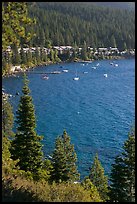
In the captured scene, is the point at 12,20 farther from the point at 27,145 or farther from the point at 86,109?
the point at 86,109

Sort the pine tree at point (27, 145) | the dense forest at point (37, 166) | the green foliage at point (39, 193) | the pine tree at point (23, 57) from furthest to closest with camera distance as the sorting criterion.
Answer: the pine tree at point (23, 57) < the pine tree at point (27, 145) < the green foliage at point (39, 193) < the dense forest at point (37, 166)

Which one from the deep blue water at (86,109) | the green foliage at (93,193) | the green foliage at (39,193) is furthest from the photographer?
the deep blue water at (86,109)

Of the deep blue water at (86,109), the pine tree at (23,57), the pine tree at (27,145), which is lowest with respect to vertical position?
the deep blue water at (86,109)

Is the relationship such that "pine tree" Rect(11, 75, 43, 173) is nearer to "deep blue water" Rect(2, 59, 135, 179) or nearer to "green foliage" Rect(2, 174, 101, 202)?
"green foliage" Rect(2, 174, 101, 202)

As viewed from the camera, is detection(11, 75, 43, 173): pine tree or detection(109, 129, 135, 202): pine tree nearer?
detection(109, 129, 135, 202): pine tree

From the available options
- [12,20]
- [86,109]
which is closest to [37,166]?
[12,20]

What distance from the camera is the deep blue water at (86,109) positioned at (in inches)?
1809

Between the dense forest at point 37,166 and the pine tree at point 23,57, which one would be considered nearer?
the dense forest at point 37,166

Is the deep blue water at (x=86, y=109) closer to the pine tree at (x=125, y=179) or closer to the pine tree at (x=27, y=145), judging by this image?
the pine tree at (x=27, y=145)

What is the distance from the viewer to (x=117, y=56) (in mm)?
156750

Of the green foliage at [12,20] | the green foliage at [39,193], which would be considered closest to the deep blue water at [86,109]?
the green foliage at [39,193]

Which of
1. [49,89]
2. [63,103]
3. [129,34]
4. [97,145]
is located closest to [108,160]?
[97,145]

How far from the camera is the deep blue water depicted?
151ft

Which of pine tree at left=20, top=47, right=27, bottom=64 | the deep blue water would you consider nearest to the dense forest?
the deep blue water
